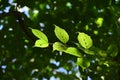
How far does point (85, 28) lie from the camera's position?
632 cm

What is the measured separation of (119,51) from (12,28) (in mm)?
4099

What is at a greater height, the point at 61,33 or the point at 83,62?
the point at 61,33

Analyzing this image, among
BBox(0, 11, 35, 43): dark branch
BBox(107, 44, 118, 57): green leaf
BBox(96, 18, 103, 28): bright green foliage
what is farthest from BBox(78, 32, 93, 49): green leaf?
BBox(96, 18, 103, 28): bright green foliage

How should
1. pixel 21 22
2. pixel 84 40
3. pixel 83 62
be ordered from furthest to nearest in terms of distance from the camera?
pixel 21 22 < pixel 83 62 < pixel 84 40

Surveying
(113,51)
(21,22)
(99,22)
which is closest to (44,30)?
(21,22)

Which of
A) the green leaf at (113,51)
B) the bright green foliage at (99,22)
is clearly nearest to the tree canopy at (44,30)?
the bright green foliage at (99,22)

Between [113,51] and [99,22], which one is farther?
[99,22]

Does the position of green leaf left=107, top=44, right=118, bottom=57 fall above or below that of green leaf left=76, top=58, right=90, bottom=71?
above

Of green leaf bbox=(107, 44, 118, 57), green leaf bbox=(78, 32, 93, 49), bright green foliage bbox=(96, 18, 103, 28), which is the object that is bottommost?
bright green foliage bbox=(96, 18, 103, 28)

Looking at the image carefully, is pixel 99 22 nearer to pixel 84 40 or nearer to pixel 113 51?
pixel 113 51

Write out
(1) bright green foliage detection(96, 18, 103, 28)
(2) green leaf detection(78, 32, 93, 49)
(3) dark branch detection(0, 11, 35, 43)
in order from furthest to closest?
(1) bright green foliage detection(96, 18, 103, 28), (3) dark branch detection(0, 11, 35, 43), (2) green leaf detection(78, 32, 93, 49)

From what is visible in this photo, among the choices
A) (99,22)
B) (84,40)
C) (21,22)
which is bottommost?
(99,22)

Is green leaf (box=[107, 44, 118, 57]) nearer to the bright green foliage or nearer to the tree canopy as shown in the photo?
the tree canopy

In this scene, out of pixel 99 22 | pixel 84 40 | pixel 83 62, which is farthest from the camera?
pixel 99 22
